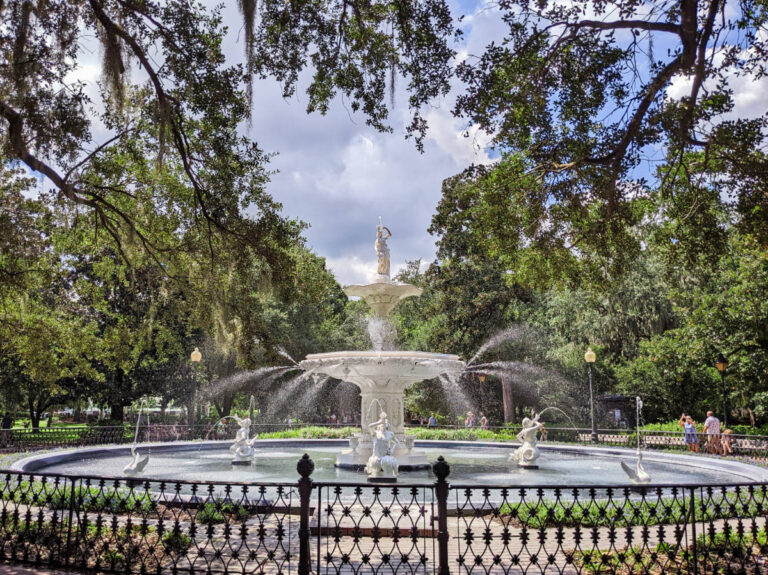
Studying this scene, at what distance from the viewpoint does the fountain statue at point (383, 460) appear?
36.3ft

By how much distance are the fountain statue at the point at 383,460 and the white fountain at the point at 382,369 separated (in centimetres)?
174

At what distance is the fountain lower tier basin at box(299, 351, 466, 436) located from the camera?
45.5 feet

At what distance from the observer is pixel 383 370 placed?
14.5 meters

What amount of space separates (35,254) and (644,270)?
2833cm

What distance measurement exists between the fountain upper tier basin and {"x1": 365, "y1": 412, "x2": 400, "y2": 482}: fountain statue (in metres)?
1.87

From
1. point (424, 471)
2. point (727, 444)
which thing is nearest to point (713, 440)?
point (727, 444)

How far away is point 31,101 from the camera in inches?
346

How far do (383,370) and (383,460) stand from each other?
3596 millimetres

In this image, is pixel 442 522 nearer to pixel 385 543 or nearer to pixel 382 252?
pixel 385 543

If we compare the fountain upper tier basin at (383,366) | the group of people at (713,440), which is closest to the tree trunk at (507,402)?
the group of people at (713,440)

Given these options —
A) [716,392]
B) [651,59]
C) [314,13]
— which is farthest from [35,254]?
[716,392]

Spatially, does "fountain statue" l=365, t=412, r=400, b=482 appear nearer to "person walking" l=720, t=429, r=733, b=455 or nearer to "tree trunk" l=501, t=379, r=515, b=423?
"person walking" l=720, t=429, r=733, b=455

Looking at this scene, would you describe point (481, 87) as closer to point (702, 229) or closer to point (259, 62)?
point (259, 62)

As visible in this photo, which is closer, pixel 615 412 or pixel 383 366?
pixel 383 366
